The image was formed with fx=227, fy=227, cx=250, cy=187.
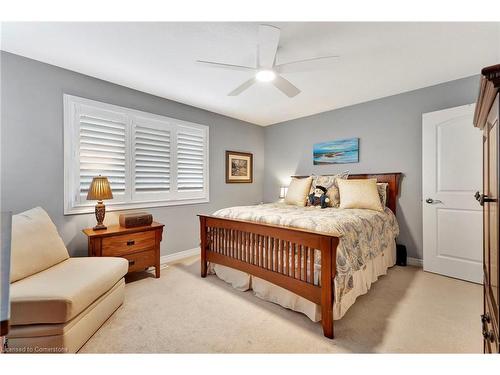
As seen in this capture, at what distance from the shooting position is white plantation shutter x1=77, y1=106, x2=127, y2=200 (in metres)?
2.62

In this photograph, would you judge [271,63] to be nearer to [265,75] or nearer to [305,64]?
[265,75]

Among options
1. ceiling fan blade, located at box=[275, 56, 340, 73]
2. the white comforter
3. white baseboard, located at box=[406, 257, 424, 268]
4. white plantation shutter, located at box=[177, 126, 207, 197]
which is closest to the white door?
white baseboard, located at box=[406, 257, 424, 268]

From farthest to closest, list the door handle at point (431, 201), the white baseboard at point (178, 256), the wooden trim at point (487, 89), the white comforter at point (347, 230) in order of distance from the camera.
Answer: the white baseboard at point (178, 256)
the door handle at point (431, 201)
the white comforter at point (347, 230)
the wooden trim at point (487, 89)

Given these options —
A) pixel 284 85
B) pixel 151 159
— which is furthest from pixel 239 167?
pixel 284 85

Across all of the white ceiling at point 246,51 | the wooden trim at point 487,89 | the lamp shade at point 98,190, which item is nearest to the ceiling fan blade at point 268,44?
the white ceiling at point 246,51

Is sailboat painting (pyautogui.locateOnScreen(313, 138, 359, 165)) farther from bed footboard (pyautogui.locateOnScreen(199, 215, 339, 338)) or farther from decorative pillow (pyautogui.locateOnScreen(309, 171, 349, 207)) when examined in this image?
bed footboard (pyautogui.locateOnScreen(199, 215, 339, 338))

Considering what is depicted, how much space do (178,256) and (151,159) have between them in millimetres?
1518

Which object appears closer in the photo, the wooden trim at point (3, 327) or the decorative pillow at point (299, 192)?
the wooden trim at point (3, 327)

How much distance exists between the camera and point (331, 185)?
11.3ft

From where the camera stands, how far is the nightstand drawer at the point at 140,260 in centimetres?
256

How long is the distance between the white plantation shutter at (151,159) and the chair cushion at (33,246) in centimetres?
117

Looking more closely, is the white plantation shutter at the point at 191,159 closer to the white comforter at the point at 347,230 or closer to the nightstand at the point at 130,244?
the nightstand at the point at 130,244

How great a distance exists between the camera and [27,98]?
2270 millimetres
